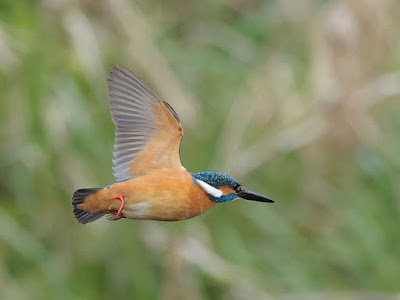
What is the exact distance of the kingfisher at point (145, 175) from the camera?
4.10ft

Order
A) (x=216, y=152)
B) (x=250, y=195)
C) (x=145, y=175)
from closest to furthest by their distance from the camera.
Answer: (x=250, y=195)
(x=145, y=175)
(x=216, y=152)

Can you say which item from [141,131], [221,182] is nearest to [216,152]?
[141,131]

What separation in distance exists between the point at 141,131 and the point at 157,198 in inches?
7.6

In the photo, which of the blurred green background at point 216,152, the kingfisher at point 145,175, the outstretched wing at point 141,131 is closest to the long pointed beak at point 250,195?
the kingfisher at point 145,175

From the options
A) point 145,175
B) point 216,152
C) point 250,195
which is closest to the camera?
point 250,195

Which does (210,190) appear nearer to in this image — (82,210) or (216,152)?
(82,210)

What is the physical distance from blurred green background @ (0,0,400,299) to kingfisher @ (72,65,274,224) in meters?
1.45

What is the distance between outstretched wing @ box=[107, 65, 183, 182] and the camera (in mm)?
1363

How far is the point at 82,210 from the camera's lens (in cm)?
136

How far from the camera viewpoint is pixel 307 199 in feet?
13.8

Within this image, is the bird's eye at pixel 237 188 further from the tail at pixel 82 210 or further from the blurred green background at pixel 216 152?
the blurred green background at pixel 216 152

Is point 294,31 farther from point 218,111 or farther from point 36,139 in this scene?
point 36,139

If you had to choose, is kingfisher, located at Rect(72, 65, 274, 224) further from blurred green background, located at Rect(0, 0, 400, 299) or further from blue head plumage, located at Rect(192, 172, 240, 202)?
blurred green background, located at Rect(0, 0, 400, 299)

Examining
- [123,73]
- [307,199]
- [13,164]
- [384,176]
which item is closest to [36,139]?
[13,164]
